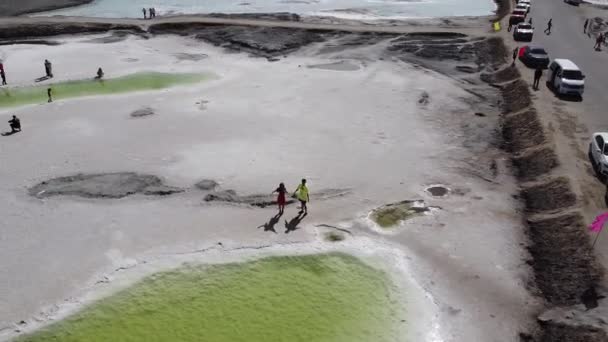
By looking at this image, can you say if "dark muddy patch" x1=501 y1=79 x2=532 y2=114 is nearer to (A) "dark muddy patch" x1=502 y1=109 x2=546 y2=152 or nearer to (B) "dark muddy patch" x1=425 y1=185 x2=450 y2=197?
(A) "dark muddy patch" x1=502 y1=109 x2=546 y2=152

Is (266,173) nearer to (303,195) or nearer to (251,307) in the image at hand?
(303,195)

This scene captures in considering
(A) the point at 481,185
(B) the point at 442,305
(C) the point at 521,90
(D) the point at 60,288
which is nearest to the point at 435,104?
(C) the point at 521,90

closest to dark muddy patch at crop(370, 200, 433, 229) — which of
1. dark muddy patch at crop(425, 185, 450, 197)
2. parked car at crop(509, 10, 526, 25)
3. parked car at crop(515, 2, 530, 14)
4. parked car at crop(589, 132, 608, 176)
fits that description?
dark muddy patch at crop(425, 185, 450, 197)

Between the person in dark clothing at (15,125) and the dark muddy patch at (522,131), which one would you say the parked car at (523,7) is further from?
the person in dark clothing at (15,125)

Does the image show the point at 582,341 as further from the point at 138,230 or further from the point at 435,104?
the point at 435,104

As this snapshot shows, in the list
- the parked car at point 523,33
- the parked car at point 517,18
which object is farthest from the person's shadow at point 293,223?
the parked car at point 517,18

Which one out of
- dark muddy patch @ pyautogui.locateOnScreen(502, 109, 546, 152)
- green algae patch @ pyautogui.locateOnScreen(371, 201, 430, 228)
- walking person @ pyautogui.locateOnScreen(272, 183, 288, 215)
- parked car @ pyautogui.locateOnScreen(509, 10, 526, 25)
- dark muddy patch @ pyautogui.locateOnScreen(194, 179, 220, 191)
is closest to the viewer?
walking person @ pyautogui.locateOnScreen(272, 183, 288, 215)

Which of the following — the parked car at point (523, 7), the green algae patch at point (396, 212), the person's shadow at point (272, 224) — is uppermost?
the parked car at point (523, 7)
